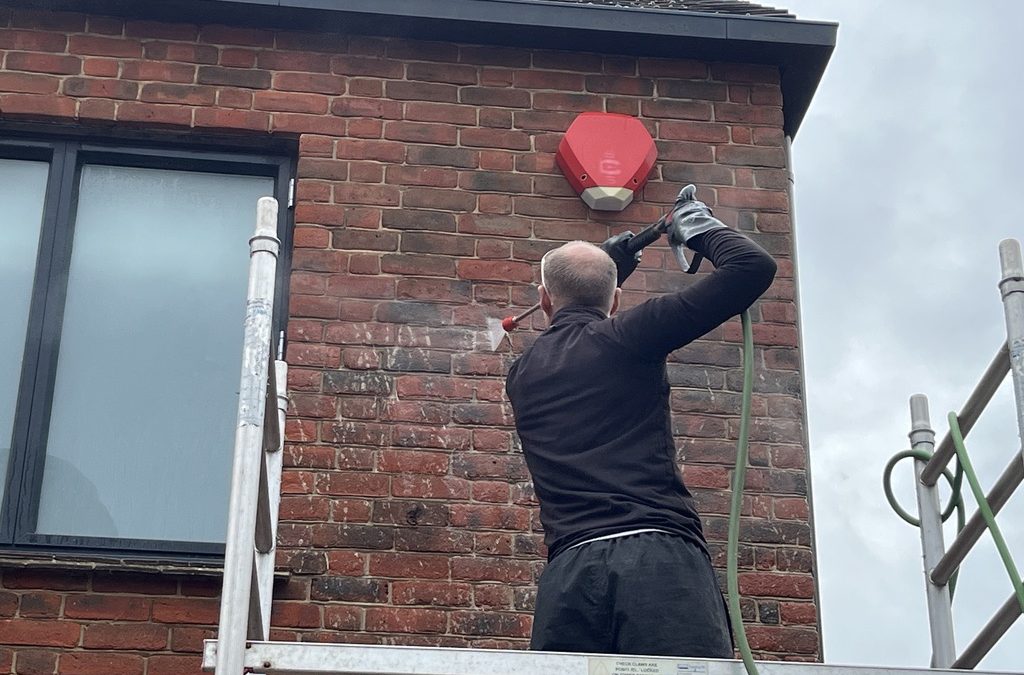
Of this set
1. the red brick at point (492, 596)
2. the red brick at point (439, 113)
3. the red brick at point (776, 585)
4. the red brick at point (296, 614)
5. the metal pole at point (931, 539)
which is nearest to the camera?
Result: the metal pole at point (931, 539)

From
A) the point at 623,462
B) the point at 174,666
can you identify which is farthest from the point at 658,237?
the point at 174,666

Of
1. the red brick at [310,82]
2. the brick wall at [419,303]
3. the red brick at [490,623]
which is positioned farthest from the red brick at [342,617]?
the red brick at [310,82]

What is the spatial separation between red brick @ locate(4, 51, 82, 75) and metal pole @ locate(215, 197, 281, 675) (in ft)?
9.61

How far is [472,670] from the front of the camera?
328 cm

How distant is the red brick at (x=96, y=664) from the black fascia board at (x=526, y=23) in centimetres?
265

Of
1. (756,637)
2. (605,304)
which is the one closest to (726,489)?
(756,637)

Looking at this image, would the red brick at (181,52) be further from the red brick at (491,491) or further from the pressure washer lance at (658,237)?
the pressure washer lance at (658,237)

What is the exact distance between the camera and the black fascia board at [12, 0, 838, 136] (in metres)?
6.27

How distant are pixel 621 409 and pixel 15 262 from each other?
2.99 meters

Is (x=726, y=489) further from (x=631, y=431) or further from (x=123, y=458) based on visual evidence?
(x=123, y=458)

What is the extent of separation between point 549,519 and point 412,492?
5.33 feet

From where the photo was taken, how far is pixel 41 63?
624 centimetres

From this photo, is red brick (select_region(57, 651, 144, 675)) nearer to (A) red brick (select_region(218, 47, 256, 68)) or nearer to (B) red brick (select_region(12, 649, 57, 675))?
(B) red brick (select_region(12, 649, 57, 675))

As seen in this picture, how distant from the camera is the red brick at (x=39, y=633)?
5184mm
